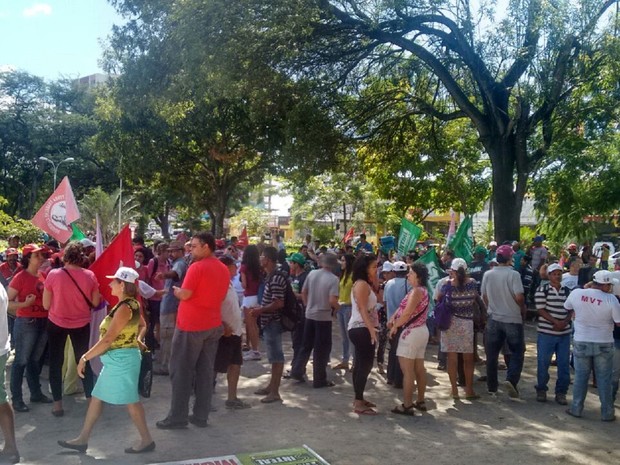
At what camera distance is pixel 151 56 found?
1580cm

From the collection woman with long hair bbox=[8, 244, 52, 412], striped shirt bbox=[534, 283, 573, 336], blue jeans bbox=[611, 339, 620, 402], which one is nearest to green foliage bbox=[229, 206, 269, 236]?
striped shirt bbox=[534, 283, 573, 336]

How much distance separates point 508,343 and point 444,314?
36.8 inches

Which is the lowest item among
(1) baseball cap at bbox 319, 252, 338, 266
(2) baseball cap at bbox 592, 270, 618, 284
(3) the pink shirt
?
(3) the pink shirt

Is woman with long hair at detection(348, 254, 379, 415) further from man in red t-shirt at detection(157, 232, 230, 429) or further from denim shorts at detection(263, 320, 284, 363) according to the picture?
man in red t-shirt at detection(157, 232, 230, 429)

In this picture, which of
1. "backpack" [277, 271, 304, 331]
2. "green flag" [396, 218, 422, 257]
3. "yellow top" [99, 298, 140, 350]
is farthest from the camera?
"green flag" [396, 218, 422, 257]

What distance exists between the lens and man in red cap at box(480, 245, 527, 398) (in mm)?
7945

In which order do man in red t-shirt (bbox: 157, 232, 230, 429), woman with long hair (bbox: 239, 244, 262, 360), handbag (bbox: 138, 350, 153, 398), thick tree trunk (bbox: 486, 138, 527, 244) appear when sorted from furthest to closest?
thick tree trunk (bbox: 486, 138, 527, 244) < woman with long hair (bbox: 239, 244, 262, 360) < handbag (bbox: 138, 350, 153, 398) < man in red t-shirt (bbox: 157, 232, 230, 429)

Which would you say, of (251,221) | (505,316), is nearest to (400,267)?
(505,316)

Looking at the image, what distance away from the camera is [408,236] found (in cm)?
1177

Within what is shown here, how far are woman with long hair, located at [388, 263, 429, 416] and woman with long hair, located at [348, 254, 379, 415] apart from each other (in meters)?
0.31

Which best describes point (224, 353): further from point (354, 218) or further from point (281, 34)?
point (354, 218)

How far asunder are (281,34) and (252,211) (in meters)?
38.6

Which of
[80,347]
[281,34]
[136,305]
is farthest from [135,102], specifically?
[136,305]

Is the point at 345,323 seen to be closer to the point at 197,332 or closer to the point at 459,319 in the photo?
the point at 459,319
